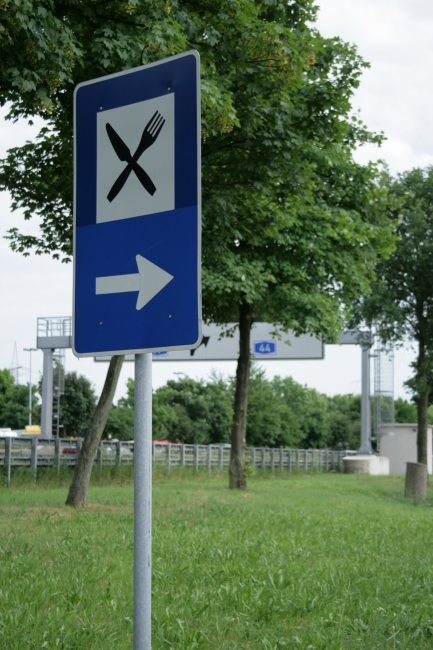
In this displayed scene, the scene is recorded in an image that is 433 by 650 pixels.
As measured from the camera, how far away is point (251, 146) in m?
A: 11.4

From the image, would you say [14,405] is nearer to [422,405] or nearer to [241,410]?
[422,405]

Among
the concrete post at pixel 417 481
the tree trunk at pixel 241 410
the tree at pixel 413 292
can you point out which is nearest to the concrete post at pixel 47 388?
the tree at pixel 413 292

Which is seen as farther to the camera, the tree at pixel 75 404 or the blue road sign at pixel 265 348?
the tree at pixel 75 404

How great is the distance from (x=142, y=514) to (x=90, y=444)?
495 inches

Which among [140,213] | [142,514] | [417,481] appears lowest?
[417,481]

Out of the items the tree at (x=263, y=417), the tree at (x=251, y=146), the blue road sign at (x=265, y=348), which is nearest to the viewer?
the tree at (x=251, y=146)

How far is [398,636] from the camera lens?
560cm

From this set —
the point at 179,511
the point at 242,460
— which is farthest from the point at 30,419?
the point at 179,511

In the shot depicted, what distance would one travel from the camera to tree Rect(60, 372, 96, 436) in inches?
2549

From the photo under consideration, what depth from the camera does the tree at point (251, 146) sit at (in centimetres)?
931

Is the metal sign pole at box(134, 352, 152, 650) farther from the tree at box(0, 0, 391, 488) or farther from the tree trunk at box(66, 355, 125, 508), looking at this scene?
the tree trunk at box(66, 355, 125, 508)

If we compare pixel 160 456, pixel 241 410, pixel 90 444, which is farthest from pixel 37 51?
pixel 160 456

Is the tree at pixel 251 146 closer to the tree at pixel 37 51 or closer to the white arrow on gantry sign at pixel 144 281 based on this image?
the tree at pixel 37 51

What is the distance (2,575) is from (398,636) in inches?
128
